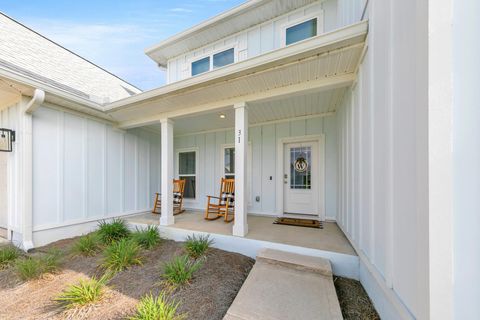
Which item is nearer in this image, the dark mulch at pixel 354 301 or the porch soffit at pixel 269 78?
the dark mulch at pixel 354 301

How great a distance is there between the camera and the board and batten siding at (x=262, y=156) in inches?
166

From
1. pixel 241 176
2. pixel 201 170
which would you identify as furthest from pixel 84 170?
pixel 241 176

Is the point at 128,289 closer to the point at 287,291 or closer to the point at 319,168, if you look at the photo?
the point at 287,291

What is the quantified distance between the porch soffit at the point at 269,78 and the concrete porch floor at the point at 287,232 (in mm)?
2244

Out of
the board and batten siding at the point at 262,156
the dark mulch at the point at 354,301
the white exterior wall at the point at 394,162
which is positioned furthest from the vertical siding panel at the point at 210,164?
the white exterior wall at the point at 394,162

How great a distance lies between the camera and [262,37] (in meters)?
4.51

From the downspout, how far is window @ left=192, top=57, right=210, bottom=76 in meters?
3.36

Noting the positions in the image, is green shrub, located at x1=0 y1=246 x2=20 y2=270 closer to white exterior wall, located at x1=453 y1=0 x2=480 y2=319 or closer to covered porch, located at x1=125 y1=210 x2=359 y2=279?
covered porch, located at x1=125 y1=210 x2=359 y2=279

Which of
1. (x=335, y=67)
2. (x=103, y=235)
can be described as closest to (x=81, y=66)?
(x=103, y=235)

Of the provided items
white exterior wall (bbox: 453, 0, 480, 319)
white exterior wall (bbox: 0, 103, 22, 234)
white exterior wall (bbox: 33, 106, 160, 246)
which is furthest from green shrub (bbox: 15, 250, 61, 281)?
white exterior wall (bbox: 453, 0, 480, 319)

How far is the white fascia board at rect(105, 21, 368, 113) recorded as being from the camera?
6.79 feet

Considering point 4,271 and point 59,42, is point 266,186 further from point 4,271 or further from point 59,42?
point 59,42

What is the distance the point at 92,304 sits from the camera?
1.87 meters

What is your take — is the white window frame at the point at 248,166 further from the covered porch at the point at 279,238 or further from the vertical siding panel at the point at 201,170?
the covered porch at the point at 279,238
